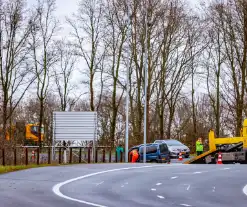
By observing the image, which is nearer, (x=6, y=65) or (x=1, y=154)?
(x=1, y=154)

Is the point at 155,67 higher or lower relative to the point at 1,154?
higher

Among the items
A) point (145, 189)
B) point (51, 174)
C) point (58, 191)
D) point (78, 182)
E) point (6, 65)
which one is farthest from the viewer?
point (6, 65)

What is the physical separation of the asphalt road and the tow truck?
11.5m

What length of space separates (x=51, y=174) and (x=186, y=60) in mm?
39489

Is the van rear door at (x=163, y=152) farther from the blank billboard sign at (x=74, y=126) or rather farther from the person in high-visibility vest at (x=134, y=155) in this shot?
the blank billboard sign at (x=74, y=126)

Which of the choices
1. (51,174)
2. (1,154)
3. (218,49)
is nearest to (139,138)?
(218,49)

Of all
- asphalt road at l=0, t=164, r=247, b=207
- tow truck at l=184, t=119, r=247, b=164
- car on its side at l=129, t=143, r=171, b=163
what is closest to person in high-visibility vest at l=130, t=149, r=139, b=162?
car on its side at l=129, t=143, r=171, b=163

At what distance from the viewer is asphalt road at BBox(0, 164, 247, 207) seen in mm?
16547

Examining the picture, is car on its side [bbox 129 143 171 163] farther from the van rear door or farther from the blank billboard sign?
the blank billboard sign

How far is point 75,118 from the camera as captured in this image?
45.3 m

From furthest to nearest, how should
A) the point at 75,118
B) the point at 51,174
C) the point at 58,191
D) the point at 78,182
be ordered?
the point at 75,118 → the point at 51,174 → the point at 78,182 → the point at 58,191

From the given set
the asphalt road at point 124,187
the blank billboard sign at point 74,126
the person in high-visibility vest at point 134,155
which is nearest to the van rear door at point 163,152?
the person in high-visibility vest at point 134,155

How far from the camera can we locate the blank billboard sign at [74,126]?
45250mm

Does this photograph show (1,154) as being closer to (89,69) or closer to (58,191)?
(58,191)
